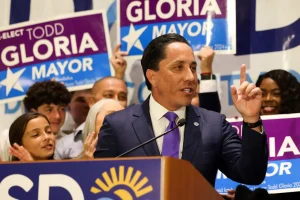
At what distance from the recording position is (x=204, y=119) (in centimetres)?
277

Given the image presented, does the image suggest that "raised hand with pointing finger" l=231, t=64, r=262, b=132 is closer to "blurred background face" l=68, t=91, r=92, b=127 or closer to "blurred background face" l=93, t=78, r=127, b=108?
"blurred background face" l=93, t=78, r=127, b=108

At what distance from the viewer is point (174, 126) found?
2711 millimetres

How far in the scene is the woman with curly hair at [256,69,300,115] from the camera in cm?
404

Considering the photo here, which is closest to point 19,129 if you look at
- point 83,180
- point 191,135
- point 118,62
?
point 118,62

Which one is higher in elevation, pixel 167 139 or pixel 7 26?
pixel 7 26

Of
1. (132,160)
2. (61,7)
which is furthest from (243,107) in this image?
(61,7)

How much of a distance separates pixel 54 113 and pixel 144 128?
1712 mm

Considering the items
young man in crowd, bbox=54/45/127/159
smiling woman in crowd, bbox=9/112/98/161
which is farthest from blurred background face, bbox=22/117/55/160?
young man in crowd, bbox=54/45/127/159

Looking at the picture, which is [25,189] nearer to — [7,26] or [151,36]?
[151,36]

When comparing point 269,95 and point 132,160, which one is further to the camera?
point 269,95

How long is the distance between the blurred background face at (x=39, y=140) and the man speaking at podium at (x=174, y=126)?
869mm

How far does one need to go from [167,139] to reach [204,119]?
182 mm

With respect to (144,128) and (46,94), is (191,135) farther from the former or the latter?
(46,94)

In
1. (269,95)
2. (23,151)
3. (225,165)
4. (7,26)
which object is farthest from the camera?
(7,26)
